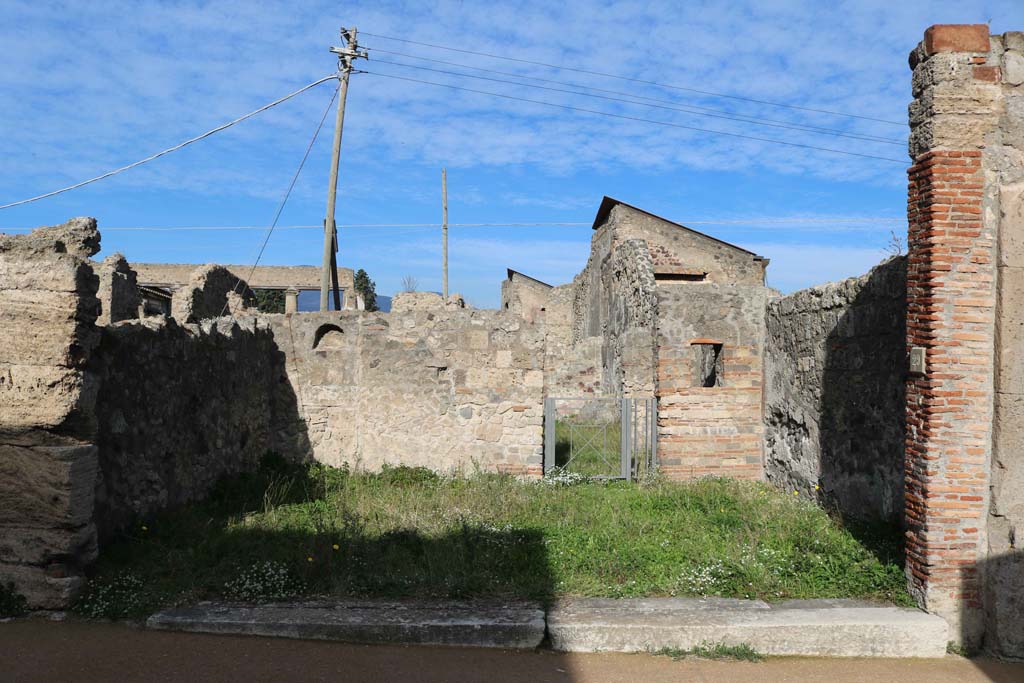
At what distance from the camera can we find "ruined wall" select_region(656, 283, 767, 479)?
33.2ft

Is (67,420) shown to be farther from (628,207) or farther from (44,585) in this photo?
(628,207)

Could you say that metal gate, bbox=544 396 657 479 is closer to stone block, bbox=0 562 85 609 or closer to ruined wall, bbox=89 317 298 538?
ruined wall, bbox=89 317 298 538

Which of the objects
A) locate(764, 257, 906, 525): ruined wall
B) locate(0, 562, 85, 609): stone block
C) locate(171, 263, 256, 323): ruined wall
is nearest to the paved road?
locate(0, 562, 85, 609): stone block

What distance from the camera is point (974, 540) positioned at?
5.34 m

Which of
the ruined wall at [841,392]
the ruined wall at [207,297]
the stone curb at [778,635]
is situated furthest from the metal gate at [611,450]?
the ruined wall at [207,297]

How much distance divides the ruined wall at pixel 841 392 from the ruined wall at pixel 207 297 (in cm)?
1010

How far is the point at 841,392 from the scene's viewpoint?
25.9 ft

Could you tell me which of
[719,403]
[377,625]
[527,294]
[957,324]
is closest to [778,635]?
[957,324]

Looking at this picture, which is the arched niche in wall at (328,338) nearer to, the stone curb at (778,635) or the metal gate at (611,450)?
the metal gate at (611,450)

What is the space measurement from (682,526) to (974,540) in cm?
270

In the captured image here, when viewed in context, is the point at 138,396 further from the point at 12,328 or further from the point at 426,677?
the point at 426,677

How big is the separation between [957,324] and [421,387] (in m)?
6.64

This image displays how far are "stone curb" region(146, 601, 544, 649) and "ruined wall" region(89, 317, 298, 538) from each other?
1629 millimetres

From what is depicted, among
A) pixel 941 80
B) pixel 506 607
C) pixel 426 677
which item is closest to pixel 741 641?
pixel 506 607
